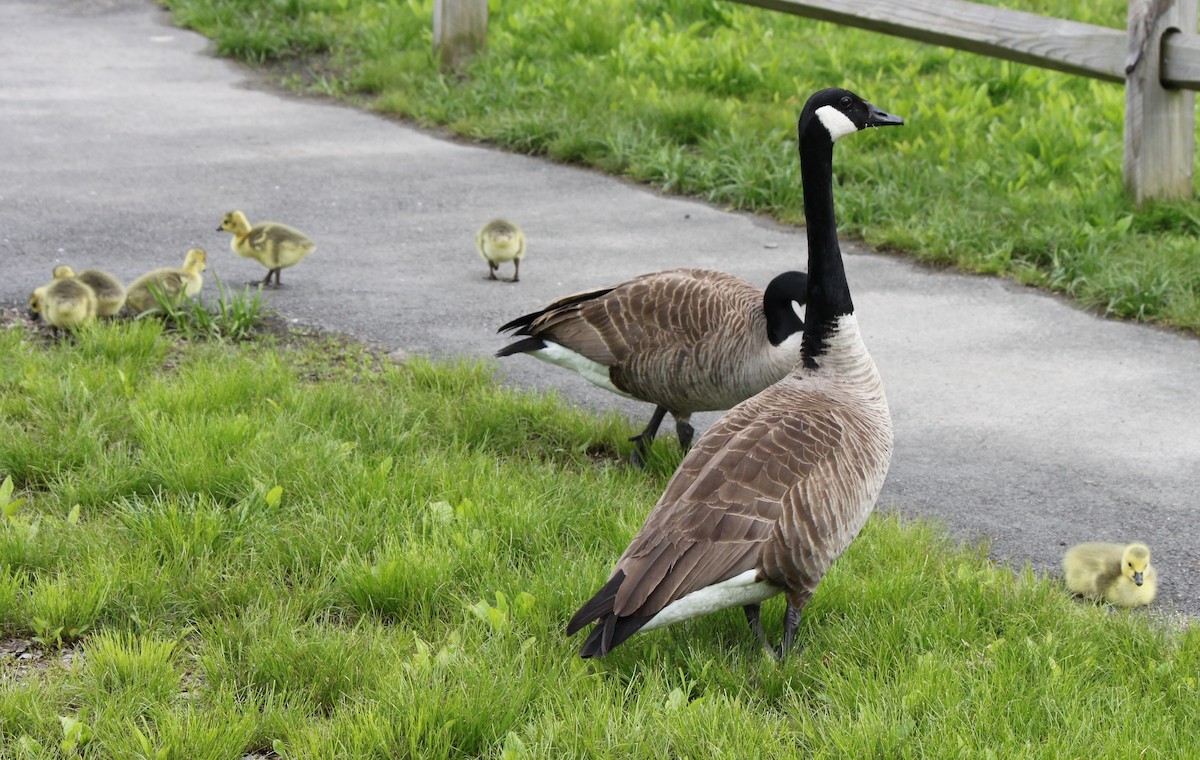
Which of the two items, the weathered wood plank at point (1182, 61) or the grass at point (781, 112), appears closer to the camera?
the weathered wood plank at point (1182, 61)

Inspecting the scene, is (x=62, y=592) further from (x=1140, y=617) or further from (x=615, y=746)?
(x=1140, y=617)

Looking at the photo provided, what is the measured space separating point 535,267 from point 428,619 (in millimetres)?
3887

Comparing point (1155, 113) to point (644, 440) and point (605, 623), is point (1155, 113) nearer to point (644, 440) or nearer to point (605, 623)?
point (644, 440)

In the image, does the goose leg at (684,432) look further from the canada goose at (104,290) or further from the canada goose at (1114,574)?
the canada goose at (104,290)

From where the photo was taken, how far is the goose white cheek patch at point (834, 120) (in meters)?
4.16

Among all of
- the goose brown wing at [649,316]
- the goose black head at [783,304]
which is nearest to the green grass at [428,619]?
the goose brown wing at [649,316]

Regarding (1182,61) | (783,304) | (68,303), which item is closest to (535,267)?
(68,303)

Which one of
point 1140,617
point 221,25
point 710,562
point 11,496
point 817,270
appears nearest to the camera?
point 710,562

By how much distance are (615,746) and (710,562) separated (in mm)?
535

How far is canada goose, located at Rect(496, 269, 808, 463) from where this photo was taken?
15.6ft

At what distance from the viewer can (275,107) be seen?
10.6m

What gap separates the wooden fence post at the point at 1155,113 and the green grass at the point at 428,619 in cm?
382

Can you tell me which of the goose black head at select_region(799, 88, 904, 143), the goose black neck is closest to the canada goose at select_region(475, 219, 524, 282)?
the goose black neck

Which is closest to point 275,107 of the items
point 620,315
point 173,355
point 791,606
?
point 173,355
